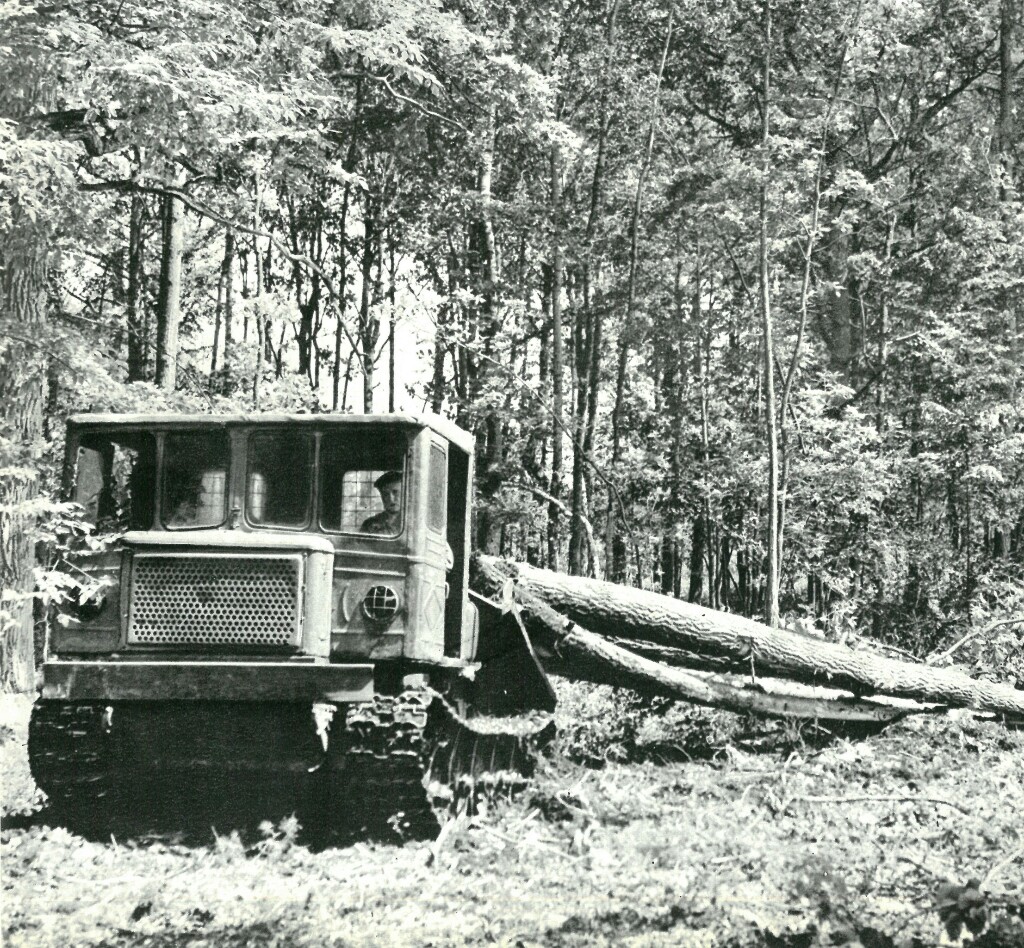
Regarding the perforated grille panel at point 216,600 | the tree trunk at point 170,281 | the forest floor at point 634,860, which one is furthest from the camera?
the tree trunk at point 170,281

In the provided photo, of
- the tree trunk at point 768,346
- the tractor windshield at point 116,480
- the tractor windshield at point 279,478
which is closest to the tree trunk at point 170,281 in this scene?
the tree trunk at point 768,346

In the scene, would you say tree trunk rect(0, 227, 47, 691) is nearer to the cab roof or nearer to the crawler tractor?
the cab roof

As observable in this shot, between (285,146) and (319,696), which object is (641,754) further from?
(285,146)

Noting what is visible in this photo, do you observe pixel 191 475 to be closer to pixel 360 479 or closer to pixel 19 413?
pixel 360 479

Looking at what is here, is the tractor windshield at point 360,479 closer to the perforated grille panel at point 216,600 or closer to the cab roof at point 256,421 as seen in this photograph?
the cab roof at point 256,421

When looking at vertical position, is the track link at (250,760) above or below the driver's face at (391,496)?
below

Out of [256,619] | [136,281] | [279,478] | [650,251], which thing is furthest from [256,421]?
[136,281]

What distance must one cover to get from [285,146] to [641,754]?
1002 centimetres

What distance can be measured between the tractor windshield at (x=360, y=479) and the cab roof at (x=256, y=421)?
0.30 feet

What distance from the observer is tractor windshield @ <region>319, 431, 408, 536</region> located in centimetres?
742

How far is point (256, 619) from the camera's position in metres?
6.87

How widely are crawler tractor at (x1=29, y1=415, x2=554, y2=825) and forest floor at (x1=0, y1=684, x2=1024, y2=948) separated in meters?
0.42

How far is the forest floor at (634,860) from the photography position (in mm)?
5160

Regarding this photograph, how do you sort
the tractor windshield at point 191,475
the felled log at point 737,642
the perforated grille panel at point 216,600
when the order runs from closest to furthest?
the perforated grille panel at point 216,600 → the tractor windshield at point 191,475 → the felled log at point 737,642
